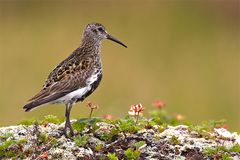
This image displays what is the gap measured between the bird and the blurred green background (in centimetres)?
593

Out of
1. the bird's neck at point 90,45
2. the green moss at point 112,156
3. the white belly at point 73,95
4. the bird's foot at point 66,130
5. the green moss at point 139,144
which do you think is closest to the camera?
the green moss at point 112,156

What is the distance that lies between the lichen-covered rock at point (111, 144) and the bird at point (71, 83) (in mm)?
369

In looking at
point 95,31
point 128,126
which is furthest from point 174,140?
point 95,31

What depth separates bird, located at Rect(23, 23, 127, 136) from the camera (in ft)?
46.2

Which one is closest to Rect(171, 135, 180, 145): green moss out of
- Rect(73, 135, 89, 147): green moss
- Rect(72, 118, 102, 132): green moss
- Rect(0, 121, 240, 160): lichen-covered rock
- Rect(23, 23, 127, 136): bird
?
Rect(0, 121, 240, 160): lichen-covered rock

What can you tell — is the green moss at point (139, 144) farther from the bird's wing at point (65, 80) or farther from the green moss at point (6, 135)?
the green moss at point (6, 135)

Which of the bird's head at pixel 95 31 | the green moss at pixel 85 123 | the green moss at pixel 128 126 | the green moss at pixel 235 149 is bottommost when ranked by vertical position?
the green moss at pixel 85 123

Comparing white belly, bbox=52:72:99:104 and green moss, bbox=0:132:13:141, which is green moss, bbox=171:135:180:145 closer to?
white belly, bbox=52:72:99:104

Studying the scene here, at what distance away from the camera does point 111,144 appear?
13781 millimetres

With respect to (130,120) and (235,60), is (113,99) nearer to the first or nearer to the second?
(235,60)

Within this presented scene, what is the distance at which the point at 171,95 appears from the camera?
88.6 feet

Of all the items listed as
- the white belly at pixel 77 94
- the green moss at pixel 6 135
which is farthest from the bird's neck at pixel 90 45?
the green moss at pixel 6 135

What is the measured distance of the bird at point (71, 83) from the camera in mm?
14070

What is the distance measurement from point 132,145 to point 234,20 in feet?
69.6
